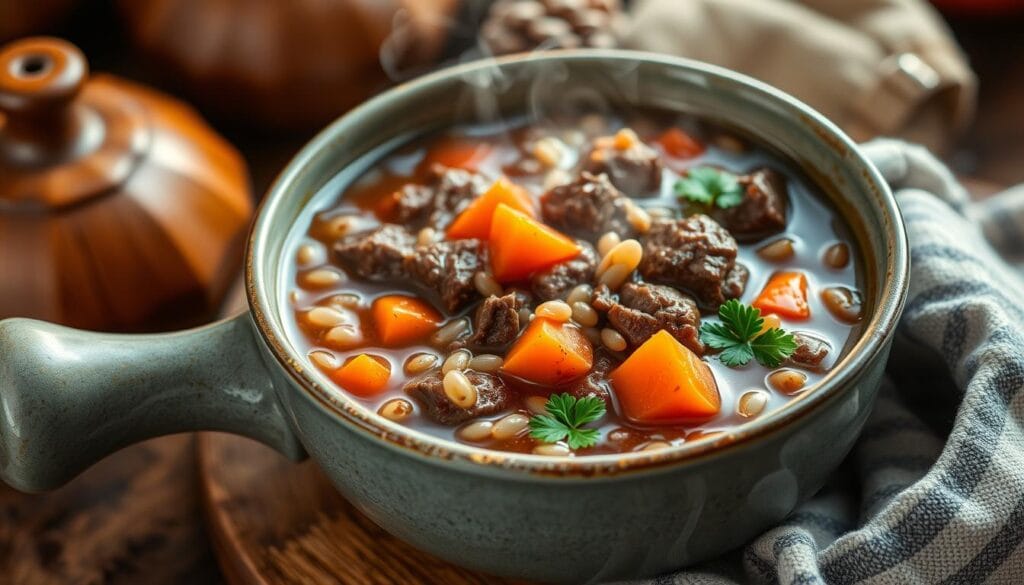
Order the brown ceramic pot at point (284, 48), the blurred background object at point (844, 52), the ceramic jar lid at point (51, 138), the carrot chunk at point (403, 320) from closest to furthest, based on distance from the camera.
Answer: the carrot chunk at point (403, 320)
the ceramic jar lid at point (51, 138)
the blurred background object at point (844, 52)
the brown ceramic pot at point (284, 48)

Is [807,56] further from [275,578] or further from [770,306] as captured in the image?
[275,578]

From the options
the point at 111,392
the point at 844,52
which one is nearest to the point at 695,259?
the point at 111,392

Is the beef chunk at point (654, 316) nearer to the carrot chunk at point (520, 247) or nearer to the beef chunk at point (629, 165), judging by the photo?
the carrot chunk at point (520, 247)

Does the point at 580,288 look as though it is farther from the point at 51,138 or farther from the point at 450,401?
the point at 51,138

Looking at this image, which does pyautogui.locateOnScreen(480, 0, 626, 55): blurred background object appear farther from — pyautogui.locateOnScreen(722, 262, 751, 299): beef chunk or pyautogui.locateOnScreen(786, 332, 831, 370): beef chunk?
pyautogui.locateOnScreen(786, 332, 831, 370): beef chunk

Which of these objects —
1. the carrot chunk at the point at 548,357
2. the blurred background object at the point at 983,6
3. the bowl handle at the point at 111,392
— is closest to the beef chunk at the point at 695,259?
the carrot chunk at the point at 548,357
